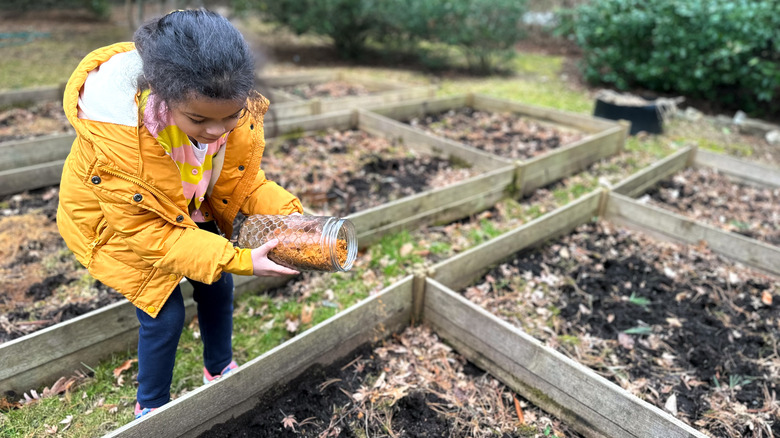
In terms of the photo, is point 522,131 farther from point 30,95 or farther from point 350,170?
point 30,95

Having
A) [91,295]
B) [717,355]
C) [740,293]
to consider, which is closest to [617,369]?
[717,355]

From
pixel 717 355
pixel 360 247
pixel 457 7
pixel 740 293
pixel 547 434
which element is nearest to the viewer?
pixel 547 434

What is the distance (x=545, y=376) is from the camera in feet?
7.83

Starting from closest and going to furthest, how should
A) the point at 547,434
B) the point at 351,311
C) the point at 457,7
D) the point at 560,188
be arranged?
the point at 547,434 → the point at 351,311 → the point at 560,188 → the point at 457,7

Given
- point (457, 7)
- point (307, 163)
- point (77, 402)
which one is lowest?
point (77, 402)

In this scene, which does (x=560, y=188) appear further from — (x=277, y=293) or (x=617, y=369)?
(x=277, y=293)

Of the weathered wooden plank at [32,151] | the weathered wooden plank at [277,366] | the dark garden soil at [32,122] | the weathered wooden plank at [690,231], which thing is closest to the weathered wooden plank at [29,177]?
the weathered wooden plank at [32,151]

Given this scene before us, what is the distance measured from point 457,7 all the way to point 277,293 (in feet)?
25.5

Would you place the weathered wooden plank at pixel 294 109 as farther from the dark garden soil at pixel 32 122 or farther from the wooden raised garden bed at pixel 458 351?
the wooden raised garden bed at pixel 458 351

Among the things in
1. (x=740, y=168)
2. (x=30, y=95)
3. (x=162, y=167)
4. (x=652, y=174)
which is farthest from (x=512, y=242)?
(x=30, y=95)

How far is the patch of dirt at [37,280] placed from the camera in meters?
2.78

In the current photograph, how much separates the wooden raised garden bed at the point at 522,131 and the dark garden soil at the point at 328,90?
1.56m

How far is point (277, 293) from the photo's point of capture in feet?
10.6

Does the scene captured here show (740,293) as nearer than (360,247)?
Yes
